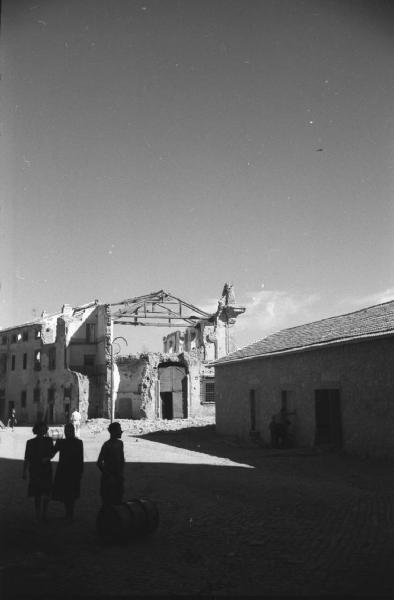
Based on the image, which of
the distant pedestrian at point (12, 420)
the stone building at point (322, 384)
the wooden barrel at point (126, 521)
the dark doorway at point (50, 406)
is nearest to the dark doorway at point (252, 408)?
the stone building at point (322, 384)

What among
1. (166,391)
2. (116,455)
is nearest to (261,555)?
(116,455)

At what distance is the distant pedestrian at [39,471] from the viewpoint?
820 centimetres

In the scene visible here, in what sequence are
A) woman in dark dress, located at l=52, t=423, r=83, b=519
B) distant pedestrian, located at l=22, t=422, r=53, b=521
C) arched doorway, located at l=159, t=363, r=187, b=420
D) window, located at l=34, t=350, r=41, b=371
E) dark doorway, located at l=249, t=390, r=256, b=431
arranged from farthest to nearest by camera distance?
1. window, located at l=34, t=350, r=41, b=371
2. arched doorway, located at l=159, t=363, r=187, b=420
3. dark doorway, located at l=249, t=390, r=256, b=431
4. distant pedestrian, located at l=22, t=422, r=53, b=521
5. woman in dark dress, located at l=52, t=423, r=83, b=519

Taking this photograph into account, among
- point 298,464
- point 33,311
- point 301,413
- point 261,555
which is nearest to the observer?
point 261,555

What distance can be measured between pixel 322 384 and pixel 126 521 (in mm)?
11789

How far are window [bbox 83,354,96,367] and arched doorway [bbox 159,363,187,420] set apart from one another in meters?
6.71

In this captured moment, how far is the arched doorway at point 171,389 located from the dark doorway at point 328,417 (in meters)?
21.6

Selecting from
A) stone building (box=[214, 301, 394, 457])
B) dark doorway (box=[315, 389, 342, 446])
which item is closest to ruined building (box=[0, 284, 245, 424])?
stone building (box=[214, 301, 394, 457])

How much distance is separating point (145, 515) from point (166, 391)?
110 feet

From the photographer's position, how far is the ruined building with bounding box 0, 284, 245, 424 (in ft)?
130

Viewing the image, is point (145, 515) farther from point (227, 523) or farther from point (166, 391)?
point (166, 391)

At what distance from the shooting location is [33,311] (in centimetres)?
5619

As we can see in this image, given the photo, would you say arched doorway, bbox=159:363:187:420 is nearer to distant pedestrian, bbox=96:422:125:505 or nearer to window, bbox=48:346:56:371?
window, bbox=48:346:56:371

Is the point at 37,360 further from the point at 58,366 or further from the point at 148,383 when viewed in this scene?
the point at 148,383
